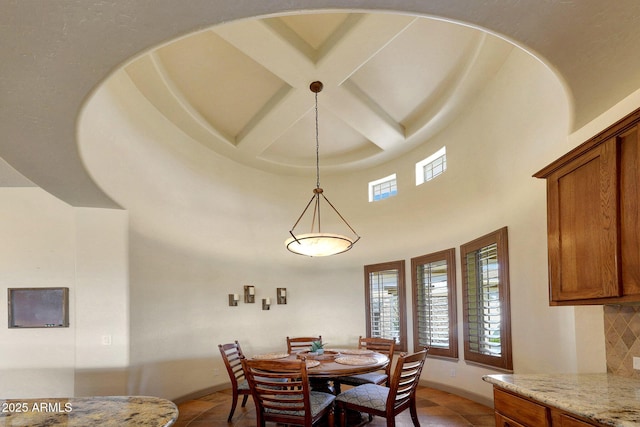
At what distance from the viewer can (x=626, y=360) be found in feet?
7.89

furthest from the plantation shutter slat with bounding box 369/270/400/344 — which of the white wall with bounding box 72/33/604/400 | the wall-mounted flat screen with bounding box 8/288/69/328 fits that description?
the wall-mounted flat screen with bounding box 8/288/69/328

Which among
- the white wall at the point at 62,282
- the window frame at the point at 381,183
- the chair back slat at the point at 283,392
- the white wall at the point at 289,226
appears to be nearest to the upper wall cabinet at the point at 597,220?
the white wall at the point at 289,226

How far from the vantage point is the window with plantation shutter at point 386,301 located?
6.18 m

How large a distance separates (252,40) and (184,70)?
1.10 metres

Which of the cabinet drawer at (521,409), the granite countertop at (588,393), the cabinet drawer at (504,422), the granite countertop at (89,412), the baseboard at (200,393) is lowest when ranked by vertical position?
the baseboard at (200,393)

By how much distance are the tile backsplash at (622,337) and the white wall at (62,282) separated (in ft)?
13.9

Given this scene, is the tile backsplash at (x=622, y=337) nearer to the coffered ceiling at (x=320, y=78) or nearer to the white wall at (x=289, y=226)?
the white wall at (x=289, y=226)

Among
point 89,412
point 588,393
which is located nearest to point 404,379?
point 588,393

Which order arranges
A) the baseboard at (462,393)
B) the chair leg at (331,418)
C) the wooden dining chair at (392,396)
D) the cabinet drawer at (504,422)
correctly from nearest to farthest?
the cabinet drawer at (504,422)
the wooden dining chair at (392,396)
the chair leg at (331,418)
the baseboard at (462,393)

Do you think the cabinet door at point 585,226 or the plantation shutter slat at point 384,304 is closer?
the cabinet door at point 585,226

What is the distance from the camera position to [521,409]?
220 cm

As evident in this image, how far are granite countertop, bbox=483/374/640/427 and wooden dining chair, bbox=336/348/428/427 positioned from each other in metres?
0.96

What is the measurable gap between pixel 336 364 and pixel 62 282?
9.49ft

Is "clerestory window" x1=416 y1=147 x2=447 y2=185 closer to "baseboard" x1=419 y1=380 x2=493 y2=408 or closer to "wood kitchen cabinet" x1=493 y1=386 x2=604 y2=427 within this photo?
"baseboard" x1=419 y1=380 x2=493 y2=408
